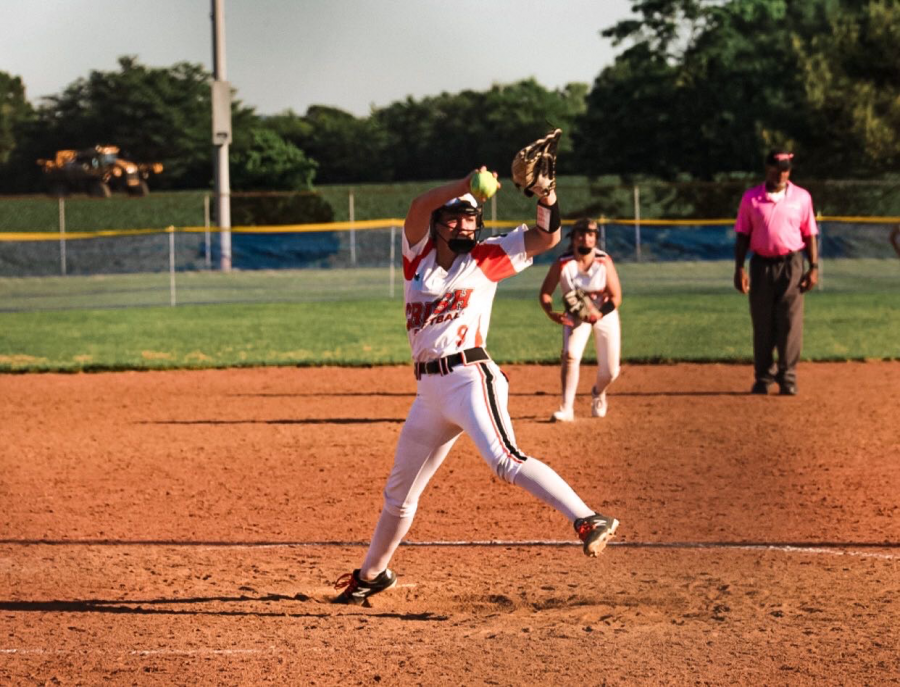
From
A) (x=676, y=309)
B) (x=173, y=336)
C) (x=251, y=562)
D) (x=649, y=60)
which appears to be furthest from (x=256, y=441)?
(x=649, y=60)

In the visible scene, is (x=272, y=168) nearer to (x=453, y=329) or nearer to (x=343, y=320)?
(x=343, y=320)

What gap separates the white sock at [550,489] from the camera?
495 cm

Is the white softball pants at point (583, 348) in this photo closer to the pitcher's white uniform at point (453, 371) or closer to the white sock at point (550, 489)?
the pitcher's white uniform at point (453, 371)

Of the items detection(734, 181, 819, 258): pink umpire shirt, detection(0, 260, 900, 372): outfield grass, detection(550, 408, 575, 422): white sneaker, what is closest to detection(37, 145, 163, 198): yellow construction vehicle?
detection(0, 260, 900, 372): outfield grass

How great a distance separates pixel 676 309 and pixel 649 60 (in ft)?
Answer: 101

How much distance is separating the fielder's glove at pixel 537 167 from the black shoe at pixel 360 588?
6.10 feet

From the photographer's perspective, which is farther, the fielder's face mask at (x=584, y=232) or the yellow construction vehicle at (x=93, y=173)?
the yellow construction vehicle at (x=93, y=173)

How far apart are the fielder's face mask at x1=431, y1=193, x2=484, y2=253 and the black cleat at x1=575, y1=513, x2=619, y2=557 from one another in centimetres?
124

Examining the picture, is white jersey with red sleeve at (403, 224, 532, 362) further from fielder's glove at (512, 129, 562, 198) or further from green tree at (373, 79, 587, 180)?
green tree at (373, 79, 587, 180)

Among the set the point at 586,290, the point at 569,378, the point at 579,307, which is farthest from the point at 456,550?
the point at 586,290

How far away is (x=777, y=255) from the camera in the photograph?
37.3 ft

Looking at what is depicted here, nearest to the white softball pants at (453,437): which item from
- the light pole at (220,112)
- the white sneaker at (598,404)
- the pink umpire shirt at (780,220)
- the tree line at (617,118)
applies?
the white sneaker at (598,404)

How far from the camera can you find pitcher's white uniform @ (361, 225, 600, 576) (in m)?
5.12

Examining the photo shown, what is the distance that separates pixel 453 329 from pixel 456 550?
1.78 meters
